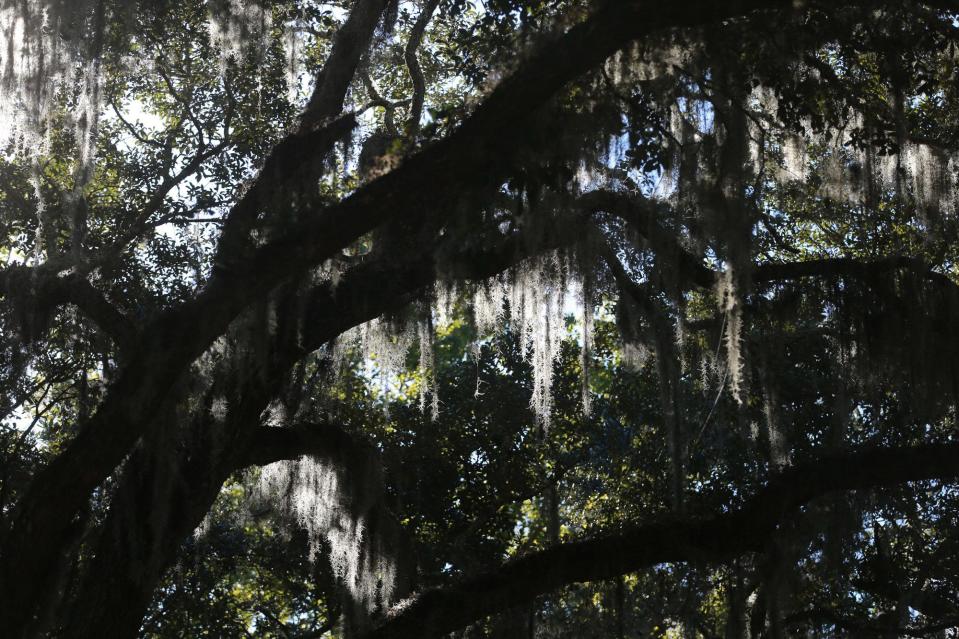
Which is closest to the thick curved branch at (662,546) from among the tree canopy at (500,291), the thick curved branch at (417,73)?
the tree canopy at (500,291)

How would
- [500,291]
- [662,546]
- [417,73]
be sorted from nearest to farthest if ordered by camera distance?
[662,546]
[500,291]
[417,73]

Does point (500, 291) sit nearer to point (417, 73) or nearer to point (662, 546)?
point (662, 546)

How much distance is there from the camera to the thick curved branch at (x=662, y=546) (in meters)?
4.24

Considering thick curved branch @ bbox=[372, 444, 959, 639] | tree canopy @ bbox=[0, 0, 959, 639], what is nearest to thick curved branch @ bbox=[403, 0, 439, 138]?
tree canopy @ bbox=[0, 0, 959, 639]

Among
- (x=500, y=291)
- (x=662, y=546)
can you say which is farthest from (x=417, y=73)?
(x=662, y=546)

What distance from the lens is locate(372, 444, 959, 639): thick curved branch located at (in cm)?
424

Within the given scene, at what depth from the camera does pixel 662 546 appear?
4426 mm

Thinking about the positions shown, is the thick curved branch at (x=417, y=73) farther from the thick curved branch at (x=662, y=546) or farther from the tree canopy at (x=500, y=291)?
the thick curved branch at (x=662, y=546)

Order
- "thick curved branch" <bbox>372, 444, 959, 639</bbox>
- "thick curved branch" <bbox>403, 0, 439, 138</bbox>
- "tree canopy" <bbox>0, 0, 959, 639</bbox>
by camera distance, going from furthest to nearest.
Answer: "thick curved branch" <bbox>403, 0, 439, 138</bbox> < "thick curved branch" <bbox>372, 444, 959, 639</bbox> < "tree canopy" <bbox>0, 0, 959, 639</bbox>

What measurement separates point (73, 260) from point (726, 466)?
16.6 feet

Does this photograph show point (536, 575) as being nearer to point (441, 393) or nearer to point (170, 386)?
point (170, 386)

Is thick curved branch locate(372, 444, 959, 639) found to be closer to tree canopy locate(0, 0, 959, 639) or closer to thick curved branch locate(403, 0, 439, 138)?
tree canopy locate(0, 0, 959, 639)

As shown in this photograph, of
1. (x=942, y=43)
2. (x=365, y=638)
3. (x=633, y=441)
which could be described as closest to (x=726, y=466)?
(x=633, y=441)

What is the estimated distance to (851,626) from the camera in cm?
480
